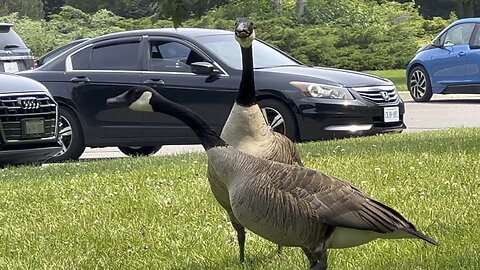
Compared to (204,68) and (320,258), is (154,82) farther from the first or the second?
(320,258)

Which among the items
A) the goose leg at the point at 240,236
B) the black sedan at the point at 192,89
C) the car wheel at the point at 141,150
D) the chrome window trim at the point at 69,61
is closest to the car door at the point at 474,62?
the black sedan at the point at 192,89

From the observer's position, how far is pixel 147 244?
599 centimetres

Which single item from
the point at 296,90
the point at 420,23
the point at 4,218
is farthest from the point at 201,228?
the point at 420,23

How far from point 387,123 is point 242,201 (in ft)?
26.5

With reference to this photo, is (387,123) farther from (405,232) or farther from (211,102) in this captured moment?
(405,232)

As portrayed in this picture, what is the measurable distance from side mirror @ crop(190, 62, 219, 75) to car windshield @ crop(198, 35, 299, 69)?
0.22m

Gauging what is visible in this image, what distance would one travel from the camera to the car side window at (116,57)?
→ 12.7 m

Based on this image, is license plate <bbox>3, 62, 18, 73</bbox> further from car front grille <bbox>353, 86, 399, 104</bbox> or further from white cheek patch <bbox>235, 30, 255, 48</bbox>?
white cheek patch <bbox>235, 30, 255, 48</bbox>

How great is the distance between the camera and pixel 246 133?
531 centimetres

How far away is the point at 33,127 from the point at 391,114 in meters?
4.35

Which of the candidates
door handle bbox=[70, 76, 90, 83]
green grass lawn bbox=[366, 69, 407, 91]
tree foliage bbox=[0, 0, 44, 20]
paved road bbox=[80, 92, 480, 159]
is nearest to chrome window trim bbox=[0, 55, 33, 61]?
paved road bbox=[80, 92, 480, 159]

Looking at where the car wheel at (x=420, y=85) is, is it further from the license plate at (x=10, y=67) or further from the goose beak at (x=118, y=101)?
the goose beak at (x=118, y=101)

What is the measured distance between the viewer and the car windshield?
12.3 metres

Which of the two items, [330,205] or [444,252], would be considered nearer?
[330,205]
